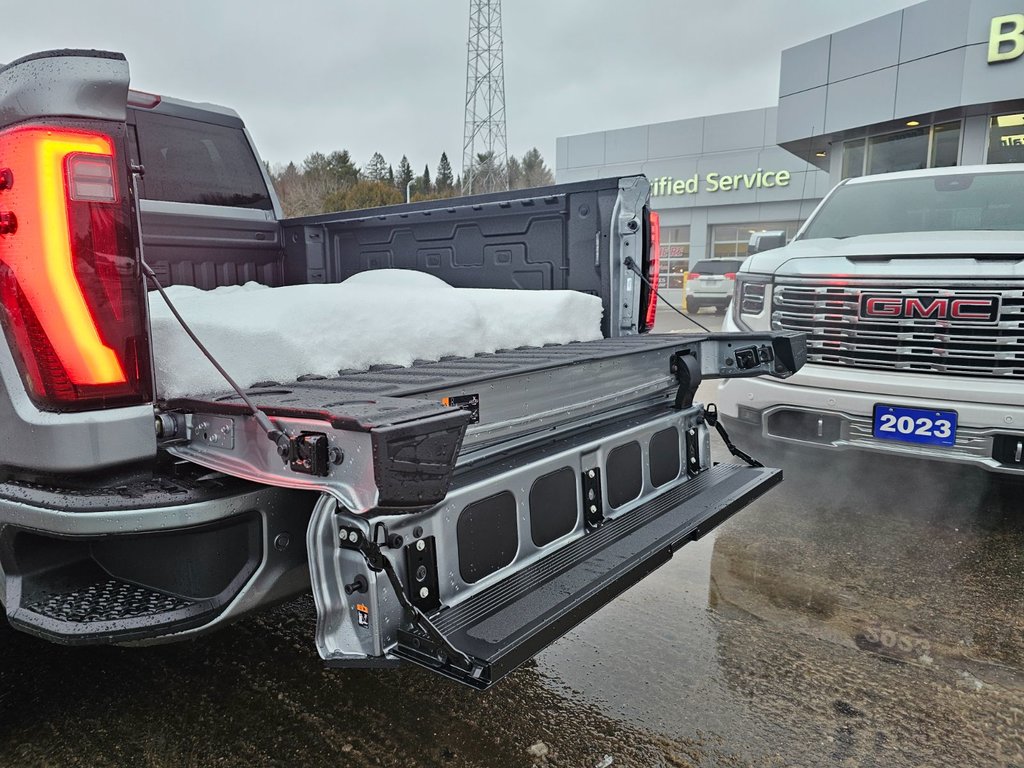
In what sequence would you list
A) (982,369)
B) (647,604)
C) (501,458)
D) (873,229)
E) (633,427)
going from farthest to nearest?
(873,229), (982,369), (647,604), (633,427), (501,458)

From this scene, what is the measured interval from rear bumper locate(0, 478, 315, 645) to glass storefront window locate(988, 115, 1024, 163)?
1762 cm

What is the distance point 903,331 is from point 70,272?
12.2 feet

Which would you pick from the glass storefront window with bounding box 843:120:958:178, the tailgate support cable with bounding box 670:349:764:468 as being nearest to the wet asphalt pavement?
the tailgate support cable with bounding box 670:349:764:468

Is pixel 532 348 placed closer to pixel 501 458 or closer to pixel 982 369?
pixel 501 458

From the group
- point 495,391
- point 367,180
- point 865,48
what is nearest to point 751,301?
point 495,391

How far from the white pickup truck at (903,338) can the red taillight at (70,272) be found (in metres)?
3.38

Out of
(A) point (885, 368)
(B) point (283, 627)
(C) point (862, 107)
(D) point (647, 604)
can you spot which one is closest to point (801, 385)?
(A) point (885, 368)

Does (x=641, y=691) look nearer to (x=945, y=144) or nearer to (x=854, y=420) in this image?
(x=854, y=420)

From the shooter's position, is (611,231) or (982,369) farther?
(982,369)

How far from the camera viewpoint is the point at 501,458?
217 centimetres

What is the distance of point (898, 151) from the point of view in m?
16.7

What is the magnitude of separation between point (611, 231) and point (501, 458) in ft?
4.19

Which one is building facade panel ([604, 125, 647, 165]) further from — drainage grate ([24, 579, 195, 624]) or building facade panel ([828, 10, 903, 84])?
drainage grate ([24, 579, 195, 624])

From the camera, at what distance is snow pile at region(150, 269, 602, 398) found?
5.88 ft
